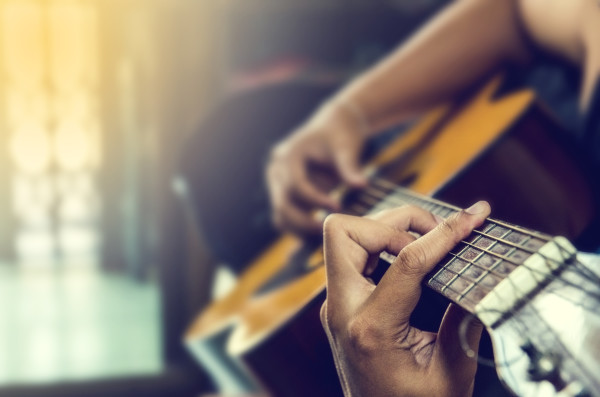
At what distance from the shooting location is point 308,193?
971mm

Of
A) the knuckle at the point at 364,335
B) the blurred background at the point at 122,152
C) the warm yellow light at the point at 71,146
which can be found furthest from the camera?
the warm yellow light at the point at 71,146

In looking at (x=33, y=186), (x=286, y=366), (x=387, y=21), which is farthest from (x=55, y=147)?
(x=286, y=366)

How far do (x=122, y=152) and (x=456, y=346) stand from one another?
11.4 feet

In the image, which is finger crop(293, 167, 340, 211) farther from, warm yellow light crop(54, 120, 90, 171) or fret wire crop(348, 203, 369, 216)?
warm yellow light crop(54, 120, 90, 171)

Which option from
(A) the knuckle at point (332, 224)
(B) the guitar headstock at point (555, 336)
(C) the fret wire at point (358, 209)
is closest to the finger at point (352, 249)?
(A) the knuckle at point (332, 224)

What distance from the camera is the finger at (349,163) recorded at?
0.90 m

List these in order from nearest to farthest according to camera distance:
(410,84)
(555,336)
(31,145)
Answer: (555,336) → (410,84) → (31,145)

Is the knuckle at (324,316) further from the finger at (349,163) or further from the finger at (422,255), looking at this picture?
the finger at (349,163)

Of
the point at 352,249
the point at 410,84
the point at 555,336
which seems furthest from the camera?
the point at 410,84

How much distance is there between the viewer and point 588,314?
1.07 ft

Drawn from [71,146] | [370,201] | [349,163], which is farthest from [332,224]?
[71,146]

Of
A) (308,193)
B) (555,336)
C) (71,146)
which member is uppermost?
(555,336)

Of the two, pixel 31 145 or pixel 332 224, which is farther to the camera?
pixel 31 145

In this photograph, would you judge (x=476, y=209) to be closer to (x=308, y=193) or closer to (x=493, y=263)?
(x=493, y=263)
